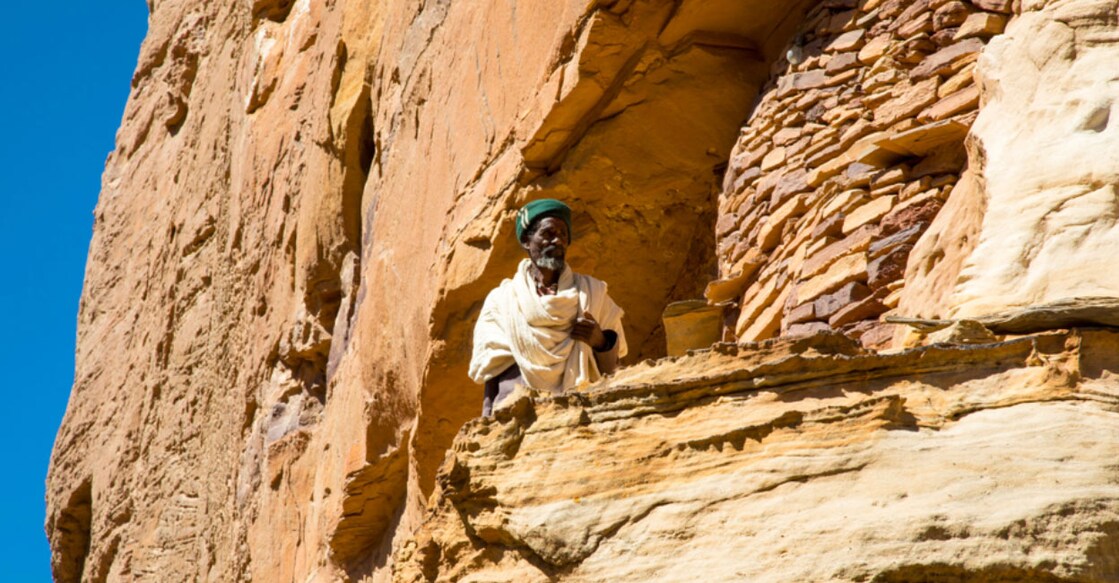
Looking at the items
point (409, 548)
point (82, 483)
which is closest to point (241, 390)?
point (82, 483)

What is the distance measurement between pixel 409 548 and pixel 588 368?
1367mm

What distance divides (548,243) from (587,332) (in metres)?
0.48

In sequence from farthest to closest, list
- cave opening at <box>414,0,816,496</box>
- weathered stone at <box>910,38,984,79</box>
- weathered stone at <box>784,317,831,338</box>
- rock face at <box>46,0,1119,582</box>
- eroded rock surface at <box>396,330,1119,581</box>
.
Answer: cave opening at <box>414,0,816,496</box> → weathered stone at <box>910,38,984,79</box> → weathered stone at <box>784,317,831,338</box> → rock face at <box>46,0,1119,582</box> → eroded rock surface at <box>396,330,1119,581</box>

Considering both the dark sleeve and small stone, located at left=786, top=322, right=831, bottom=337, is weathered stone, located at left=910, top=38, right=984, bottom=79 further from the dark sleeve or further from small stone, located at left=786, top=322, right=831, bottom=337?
the dark sleeve

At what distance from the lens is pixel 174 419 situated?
1463cm

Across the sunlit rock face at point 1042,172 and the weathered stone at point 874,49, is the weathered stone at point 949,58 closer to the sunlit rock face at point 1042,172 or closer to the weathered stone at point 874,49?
the weathered stone at point 874,49

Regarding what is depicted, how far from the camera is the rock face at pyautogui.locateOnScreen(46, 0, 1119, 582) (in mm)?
4617

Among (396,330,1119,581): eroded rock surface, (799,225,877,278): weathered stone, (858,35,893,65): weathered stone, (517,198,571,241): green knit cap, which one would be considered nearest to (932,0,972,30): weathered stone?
(858,35,893,65): weathered stone

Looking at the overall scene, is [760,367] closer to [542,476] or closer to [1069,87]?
[542,476]

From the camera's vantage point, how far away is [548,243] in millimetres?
6957

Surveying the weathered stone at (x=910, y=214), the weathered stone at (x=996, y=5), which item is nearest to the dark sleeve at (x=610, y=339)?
the weathered stone at (x=910, y=214)

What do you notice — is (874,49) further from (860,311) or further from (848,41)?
(860,311)

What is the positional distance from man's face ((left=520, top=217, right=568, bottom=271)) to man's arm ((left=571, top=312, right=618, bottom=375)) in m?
0.30

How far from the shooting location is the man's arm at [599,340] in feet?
21.9
